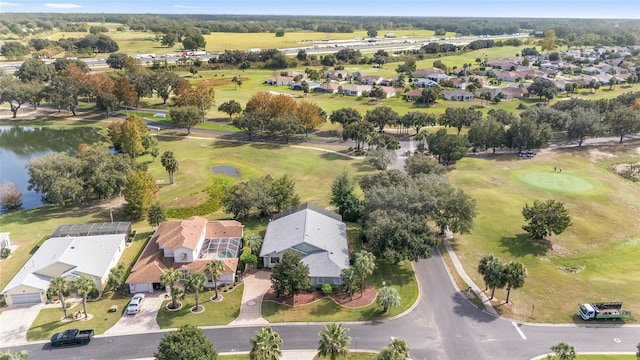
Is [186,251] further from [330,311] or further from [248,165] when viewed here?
[248,165]

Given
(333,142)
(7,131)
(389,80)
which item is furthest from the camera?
(389,80)

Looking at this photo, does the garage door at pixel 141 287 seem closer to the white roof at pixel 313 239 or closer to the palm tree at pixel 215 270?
the palm tree at pixel 215 270

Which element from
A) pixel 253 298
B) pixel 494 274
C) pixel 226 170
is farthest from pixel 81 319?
pixel 226 170

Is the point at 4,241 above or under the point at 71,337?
above

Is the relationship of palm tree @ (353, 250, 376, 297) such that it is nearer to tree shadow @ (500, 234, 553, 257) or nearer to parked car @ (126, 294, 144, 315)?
tree shadow @ (500, 234, 553, 257)

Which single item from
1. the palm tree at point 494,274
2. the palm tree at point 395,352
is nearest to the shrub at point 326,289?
the palm tree at point 395,352

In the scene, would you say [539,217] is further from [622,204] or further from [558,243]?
[622,204]

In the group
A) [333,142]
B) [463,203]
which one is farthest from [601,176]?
[333,142]
